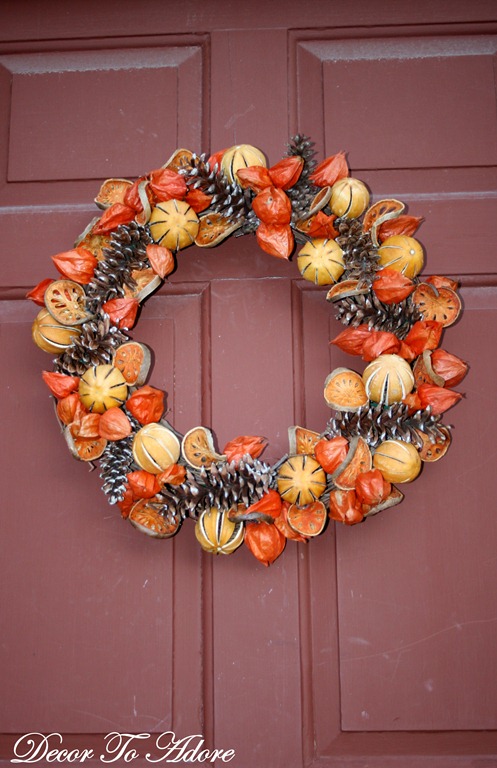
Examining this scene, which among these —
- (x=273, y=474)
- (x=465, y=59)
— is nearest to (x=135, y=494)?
(x=273, y=474)

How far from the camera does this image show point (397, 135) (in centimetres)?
126

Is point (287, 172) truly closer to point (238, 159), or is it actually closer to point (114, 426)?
point (238, 159)

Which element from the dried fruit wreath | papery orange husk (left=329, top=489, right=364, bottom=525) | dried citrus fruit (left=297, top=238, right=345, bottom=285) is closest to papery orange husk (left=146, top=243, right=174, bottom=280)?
the dried fruit wreath

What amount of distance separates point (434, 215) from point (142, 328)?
513mm

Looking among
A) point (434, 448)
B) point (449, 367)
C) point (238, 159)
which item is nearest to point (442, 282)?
point (449, 367)

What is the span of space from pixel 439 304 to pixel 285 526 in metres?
0.41

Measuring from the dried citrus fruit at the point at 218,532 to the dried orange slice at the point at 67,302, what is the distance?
0.35 meters

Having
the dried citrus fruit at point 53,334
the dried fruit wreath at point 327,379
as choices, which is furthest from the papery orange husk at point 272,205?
the dried citrus fruit at point 53,334

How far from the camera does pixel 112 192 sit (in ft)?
3.94

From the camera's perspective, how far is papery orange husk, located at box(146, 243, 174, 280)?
1123 mm

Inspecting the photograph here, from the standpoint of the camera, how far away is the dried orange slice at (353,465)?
1042mm

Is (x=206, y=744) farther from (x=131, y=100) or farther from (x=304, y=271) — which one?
(x=131, y=100)

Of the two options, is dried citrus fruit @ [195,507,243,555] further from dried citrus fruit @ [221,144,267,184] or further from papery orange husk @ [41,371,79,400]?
dried citrus fruit @ [221,144,267,184]

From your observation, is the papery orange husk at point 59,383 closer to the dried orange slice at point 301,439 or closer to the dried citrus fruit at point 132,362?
the dried citrus fruit at point 132,362
